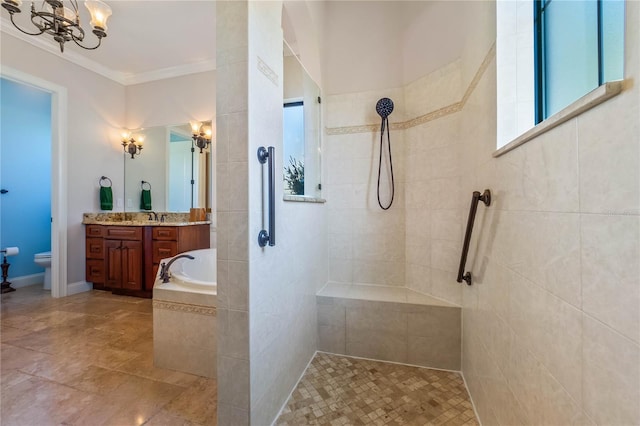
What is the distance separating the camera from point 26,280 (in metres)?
3.64

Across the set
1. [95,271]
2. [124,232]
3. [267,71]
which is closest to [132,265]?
[124,232]

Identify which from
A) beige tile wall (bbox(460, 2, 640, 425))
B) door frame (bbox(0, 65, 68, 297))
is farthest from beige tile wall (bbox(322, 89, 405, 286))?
door frame (bbox(0, 65, 68, 297))

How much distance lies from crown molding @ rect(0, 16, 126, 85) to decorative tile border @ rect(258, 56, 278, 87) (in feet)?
11.6

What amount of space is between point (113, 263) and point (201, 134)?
2041 mm

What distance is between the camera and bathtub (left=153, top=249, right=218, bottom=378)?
165cm

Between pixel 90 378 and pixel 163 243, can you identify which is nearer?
pixel 90 378

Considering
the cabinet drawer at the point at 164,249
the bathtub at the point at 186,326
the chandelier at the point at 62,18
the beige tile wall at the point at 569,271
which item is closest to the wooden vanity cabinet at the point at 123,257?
the cabinet drawer at the point at 164,249

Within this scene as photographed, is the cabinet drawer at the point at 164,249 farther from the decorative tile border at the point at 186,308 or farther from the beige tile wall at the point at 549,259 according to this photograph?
the beige tile wall at the point at 549,259

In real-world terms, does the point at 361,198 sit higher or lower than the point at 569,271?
higher

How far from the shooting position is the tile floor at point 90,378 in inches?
53.5

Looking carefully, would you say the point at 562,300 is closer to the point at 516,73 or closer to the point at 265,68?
the point at 516,73

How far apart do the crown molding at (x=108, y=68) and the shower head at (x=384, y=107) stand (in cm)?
255

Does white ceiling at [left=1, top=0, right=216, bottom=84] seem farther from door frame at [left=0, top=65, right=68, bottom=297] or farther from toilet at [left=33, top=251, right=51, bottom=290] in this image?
toilet at [left=33, top=251, right=51, bottom=290]

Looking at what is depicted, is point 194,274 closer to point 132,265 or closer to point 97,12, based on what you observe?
point 132,265
